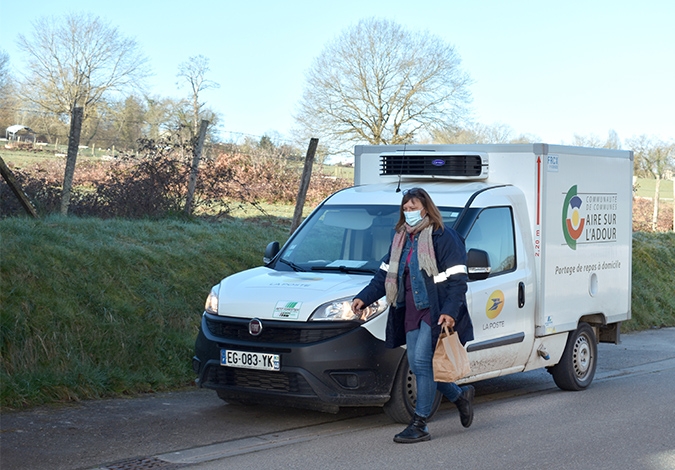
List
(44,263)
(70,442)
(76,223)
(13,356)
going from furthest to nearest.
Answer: (76,223) < (44,263) < (13,356) < (70,442)

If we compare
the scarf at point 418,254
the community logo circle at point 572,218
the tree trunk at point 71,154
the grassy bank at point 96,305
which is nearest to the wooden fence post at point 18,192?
the grassy bank at point 96,305

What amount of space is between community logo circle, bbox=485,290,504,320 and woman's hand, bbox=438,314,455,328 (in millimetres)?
Answer: 1349

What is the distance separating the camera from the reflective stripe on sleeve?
6781 mm

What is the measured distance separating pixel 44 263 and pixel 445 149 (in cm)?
429

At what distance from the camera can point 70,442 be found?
6.70 metres

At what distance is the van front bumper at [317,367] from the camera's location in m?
Result: 7.07

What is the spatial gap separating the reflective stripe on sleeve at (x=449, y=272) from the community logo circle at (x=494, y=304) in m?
1.29

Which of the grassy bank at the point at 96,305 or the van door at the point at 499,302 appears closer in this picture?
the van door at the point at 499,302

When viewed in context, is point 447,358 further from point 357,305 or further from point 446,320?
point 357,305

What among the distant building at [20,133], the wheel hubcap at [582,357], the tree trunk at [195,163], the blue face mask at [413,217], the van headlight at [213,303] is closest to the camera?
the blue face mask at [413,217]

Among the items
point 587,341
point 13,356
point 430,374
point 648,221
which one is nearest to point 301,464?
point 430,374

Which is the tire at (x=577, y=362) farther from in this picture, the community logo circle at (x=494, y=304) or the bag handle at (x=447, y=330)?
the bag handle at (x=447, y=330)

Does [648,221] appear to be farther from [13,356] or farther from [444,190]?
[13,356]

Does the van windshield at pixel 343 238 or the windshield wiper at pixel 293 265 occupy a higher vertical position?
the van windshield at pixel 343 238
